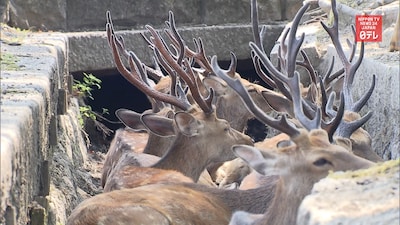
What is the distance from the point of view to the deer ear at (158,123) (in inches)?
274

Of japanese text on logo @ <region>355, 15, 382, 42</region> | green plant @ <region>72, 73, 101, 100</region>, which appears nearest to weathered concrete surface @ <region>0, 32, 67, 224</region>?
japanese text on logo @ <region>355, 15, 382, 42</region>

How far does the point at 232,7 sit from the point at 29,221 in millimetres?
8353

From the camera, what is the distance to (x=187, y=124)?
6.71 meters

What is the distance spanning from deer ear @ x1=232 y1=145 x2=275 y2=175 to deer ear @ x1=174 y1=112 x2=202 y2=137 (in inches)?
75.5

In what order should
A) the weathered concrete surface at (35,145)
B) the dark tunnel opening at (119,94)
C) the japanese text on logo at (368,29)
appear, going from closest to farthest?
the weathered concrete surface at (35,145), the japanese text on logo at (368,29), the dark tunnel opening at (119,94)

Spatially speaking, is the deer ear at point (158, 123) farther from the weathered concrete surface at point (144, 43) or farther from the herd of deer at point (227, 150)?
the weathered concrete surface at point (144, 43)

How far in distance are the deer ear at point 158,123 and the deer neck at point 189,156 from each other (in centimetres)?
16

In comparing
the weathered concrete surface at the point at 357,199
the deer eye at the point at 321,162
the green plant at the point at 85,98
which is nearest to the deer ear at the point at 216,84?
the green plant at the point at 85,98

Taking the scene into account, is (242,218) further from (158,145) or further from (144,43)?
(144,43)

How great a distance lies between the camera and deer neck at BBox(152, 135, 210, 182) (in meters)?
6.74

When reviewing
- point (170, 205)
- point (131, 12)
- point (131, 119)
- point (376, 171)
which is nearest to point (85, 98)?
point (131, 12)

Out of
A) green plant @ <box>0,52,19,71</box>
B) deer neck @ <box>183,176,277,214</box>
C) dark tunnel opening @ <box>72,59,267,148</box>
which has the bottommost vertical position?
dark tunnel opening @ <box>72,59,267,148</box>

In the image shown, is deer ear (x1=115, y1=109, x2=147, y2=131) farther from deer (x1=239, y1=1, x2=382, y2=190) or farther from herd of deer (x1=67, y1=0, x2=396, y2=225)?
deer (x1=239, y1=1, x2=382, y2=190)

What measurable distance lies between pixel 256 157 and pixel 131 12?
817 cm
